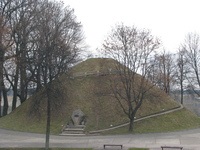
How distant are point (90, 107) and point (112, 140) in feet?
29.5

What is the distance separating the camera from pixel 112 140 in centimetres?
2636

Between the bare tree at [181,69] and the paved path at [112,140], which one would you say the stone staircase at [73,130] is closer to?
the paved path at [112,140]

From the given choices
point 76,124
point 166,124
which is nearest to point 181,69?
point 166,124

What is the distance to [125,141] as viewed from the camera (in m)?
25.6

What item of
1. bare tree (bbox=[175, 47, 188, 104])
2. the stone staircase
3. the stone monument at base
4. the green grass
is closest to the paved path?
the stone staircase

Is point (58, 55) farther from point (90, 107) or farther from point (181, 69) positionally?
point (181, 69)

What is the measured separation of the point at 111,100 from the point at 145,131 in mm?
7463

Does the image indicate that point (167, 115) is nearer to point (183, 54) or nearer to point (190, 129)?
point (190, 129)

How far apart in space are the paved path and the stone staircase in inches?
47.7

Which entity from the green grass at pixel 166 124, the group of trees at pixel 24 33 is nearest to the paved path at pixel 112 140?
the green grass at pixel 166 124

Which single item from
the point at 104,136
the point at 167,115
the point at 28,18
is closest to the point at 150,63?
the point at 167,115

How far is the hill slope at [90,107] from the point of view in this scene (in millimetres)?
32219

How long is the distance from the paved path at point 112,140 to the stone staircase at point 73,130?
3.98 ft

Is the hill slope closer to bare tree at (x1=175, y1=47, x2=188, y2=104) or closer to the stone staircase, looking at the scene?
the stone staircase
